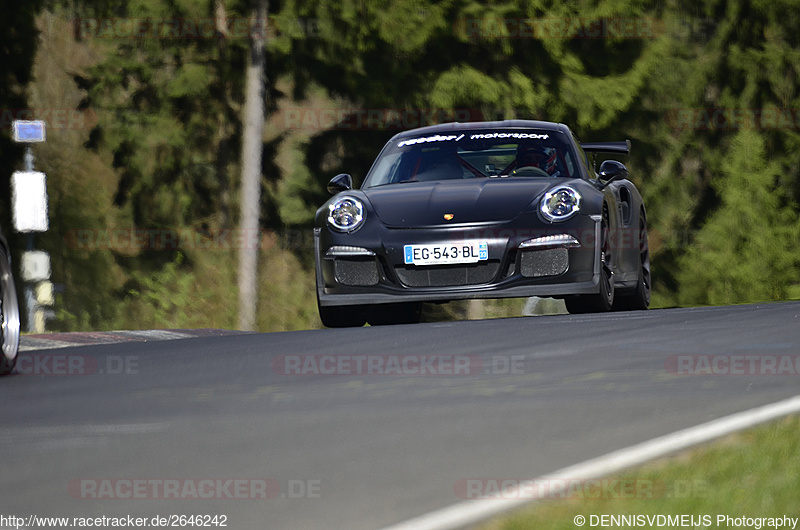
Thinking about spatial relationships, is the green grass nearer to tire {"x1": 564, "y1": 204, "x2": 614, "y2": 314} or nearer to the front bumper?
the front bumper

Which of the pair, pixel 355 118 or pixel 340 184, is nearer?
pixel 340 184

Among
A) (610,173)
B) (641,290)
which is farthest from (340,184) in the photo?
(641,290)

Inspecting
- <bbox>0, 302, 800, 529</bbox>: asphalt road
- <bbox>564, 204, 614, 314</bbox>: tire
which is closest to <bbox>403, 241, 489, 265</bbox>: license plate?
<bbox>0, 302, 800, 529</bbox>: asphalt road

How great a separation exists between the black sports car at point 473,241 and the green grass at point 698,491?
18.0 ft

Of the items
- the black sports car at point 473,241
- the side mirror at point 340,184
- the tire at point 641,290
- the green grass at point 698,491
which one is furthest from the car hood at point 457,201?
the green grass at point 698,491

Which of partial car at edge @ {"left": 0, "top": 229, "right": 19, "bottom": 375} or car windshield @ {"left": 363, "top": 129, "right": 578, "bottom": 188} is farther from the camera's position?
car windshield @ {"left": 363, "top": 129, "right": 578, "bottom": 188}

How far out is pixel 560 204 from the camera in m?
10.6

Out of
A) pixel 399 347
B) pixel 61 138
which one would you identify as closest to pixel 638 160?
pixel 61 138

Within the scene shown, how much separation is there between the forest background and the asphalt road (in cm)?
1888

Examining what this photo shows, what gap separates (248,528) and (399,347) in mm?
4448

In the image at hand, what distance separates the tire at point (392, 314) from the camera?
1170 centimetres

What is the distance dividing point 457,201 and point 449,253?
485 millimetres

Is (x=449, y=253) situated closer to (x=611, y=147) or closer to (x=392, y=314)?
(x=392, y=314)

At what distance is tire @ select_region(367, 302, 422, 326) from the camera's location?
38.4 feet
